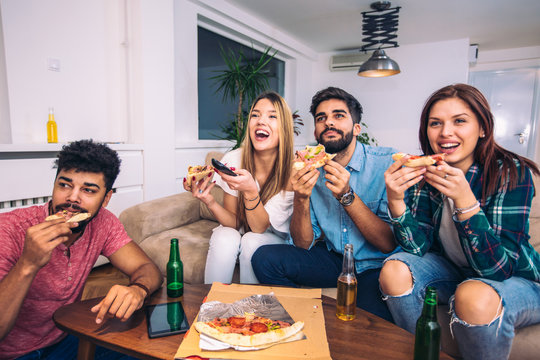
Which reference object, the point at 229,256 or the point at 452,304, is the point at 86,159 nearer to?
the point at 229,256

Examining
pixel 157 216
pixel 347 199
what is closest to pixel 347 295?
pixel 347 199

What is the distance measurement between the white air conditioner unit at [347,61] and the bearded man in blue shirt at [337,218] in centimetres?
458

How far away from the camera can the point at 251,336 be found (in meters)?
0.91

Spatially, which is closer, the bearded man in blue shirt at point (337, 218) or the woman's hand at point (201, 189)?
the bearded man in blue shirt at point (337, 218)

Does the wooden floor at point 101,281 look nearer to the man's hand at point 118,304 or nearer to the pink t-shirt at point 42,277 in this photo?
the pink t-shirt at point 42,277

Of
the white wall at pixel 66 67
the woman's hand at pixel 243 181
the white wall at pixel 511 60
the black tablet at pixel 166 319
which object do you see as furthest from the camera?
the white wall at pixel 511 60

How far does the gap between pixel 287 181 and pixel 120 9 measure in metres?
2.32

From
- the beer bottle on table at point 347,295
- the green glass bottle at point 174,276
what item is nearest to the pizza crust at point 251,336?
the beer bottle on table at point 347,295

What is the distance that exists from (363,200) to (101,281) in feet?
6.84

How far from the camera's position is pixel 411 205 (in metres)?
1.58

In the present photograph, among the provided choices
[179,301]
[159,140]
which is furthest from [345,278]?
[159,140]

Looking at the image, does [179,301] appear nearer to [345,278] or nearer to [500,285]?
[345,278]

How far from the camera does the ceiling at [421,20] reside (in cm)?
419

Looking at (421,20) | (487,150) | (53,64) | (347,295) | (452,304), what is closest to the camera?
(347,295)
